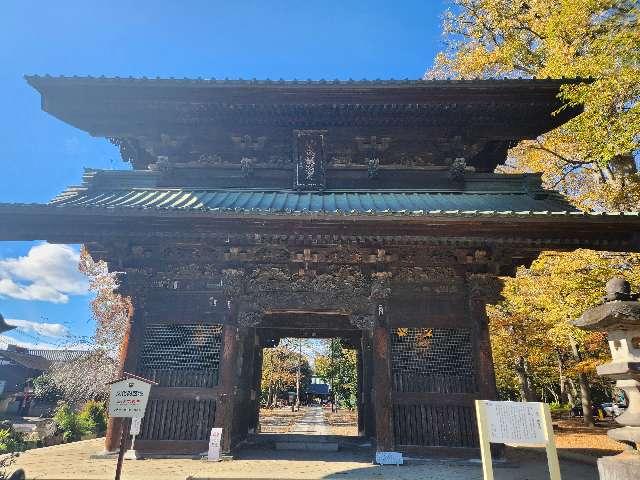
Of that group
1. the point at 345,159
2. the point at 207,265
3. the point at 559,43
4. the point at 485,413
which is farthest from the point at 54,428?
the point at 559,43

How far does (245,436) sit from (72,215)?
760 cm

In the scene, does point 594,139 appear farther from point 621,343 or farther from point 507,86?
point 621,343

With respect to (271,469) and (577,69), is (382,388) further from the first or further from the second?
(577,69)

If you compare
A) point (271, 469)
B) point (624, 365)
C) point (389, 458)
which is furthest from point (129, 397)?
point (624, 365)

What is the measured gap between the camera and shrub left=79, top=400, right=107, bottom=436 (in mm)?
15961

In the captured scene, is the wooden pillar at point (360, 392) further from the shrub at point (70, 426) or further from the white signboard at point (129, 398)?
the shrub at point (70, 426)

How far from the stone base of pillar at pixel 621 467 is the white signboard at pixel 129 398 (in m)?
7.01

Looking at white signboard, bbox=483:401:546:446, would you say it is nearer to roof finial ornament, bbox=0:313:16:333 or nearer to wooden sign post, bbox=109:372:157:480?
wooden sign post, bbox=109:372:157:480

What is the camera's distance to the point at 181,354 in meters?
8.75

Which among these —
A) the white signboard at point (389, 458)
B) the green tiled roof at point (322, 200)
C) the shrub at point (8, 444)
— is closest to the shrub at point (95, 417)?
the shrub at point (8, 444)

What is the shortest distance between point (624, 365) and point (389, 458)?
4.55 metres

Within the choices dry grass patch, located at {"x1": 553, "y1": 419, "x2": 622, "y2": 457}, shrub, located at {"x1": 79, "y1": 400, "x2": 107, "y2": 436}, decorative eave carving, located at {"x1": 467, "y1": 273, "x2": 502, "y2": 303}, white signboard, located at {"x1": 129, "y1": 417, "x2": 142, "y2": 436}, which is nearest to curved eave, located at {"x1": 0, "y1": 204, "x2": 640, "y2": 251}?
decorative eave carving, located at {"x1": 467, "y1": 273, "x2": 502, "y2": 303}

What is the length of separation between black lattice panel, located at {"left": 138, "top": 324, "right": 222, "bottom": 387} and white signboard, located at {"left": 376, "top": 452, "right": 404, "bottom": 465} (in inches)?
150

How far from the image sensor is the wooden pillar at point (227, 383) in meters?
8.15
